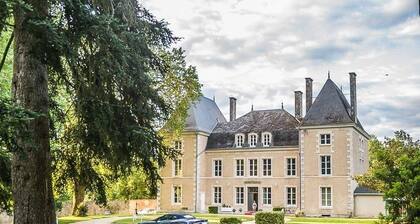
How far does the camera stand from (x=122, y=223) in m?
28.6

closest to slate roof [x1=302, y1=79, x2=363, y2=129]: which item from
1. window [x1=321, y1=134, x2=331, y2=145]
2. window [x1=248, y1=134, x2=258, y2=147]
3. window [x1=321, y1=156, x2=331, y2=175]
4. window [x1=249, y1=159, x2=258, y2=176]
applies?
window [x1=321, y1=134, x2=331, y2=145]

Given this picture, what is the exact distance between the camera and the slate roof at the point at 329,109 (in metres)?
37.6

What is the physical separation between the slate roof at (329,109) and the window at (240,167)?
636cm

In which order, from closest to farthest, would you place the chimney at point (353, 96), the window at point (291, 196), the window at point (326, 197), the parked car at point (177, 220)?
1. the parked car at point (177, 220)
2. the window at point (326, 197)
3. the chimney at point (353, 96)
4. the window at point (291, 196)

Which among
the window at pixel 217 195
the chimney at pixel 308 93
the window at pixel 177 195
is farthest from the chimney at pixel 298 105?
the window at pixel 177 195

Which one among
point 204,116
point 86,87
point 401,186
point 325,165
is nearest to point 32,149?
point 86,87

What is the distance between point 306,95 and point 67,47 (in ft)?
112

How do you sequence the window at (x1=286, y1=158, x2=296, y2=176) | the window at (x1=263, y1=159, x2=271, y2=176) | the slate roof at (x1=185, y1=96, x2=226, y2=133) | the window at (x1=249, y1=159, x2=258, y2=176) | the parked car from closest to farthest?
the parked car
the window at (x1=286, y1=158, x2=296, y2=176)
the window at (x1=263, y1=159, x2=271, y2=176)
the window at (x1=249, y1=159, x2=258, y2=176)
the slate roof at (x1=185, y1=96, x2=226, y2=133)

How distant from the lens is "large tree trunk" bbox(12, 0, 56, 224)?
30.3 ft

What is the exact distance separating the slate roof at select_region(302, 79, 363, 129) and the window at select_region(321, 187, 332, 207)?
4.72 meters

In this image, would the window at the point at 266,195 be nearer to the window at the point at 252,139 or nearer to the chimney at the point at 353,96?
the window at the point at 252,139

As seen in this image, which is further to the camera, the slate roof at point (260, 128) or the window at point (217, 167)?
the window at point (217, 167)

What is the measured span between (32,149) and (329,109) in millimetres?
31412

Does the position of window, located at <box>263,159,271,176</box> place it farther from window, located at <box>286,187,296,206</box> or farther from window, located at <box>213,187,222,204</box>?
window, located at <box>213,187,222,204</box>
